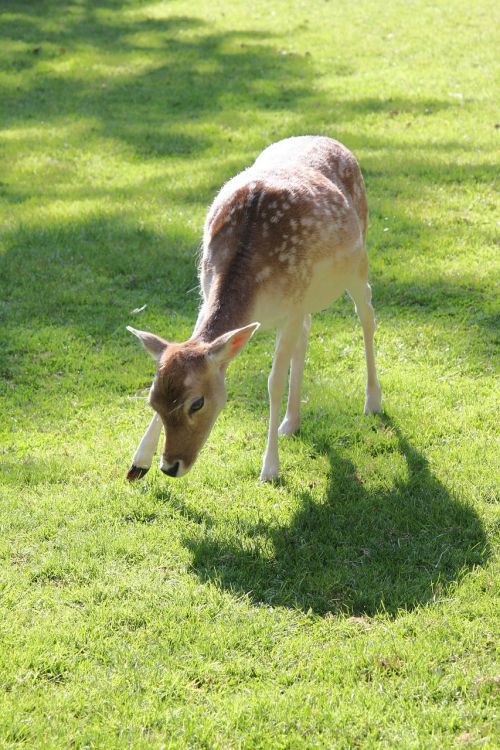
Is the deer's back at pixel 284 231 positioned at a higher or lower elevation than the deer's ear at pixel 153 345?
higher

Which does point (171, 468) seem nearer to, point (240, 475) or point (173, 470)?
point (173, 470)

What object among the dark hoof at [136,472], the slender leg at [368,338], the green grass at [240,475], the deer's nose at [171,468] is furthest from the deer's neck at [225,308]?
the slender leg at [368,338]

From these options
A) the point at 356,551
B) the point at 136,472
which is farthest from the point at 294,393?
the point at 356,551

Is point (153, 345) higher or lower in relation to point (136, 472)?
higher

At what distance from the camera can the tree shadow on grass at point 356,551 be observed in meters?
5.31

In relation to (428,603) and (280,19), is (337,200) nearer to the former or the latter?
(428,603)

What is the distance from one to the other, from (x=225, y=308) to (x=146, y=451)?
1121 millimetres

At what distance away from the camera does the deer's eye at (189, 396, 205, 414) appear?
211 inches

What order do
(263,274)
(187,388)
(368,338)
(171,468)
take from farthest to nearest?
(368,338) < (263,274) < (171,468) < (187,388)

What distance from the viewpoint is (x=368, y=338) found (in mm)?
7293

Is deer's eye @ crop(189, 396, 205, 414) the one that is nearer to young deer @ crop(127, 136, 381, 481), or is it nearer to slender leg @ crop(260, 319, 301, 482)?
young deer @ crop(127, 136, 381, 481)

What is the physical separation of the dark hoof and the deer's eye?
1.05m

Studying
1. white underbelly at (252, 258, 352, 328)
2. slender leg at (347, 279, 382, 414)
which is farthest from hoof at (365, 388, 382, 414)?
white underbelly at (252, 258, 352, 328)

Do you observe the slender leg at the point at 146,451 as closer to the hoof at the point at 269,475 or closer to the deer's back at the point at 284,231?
the hoof at the point at 269,475
